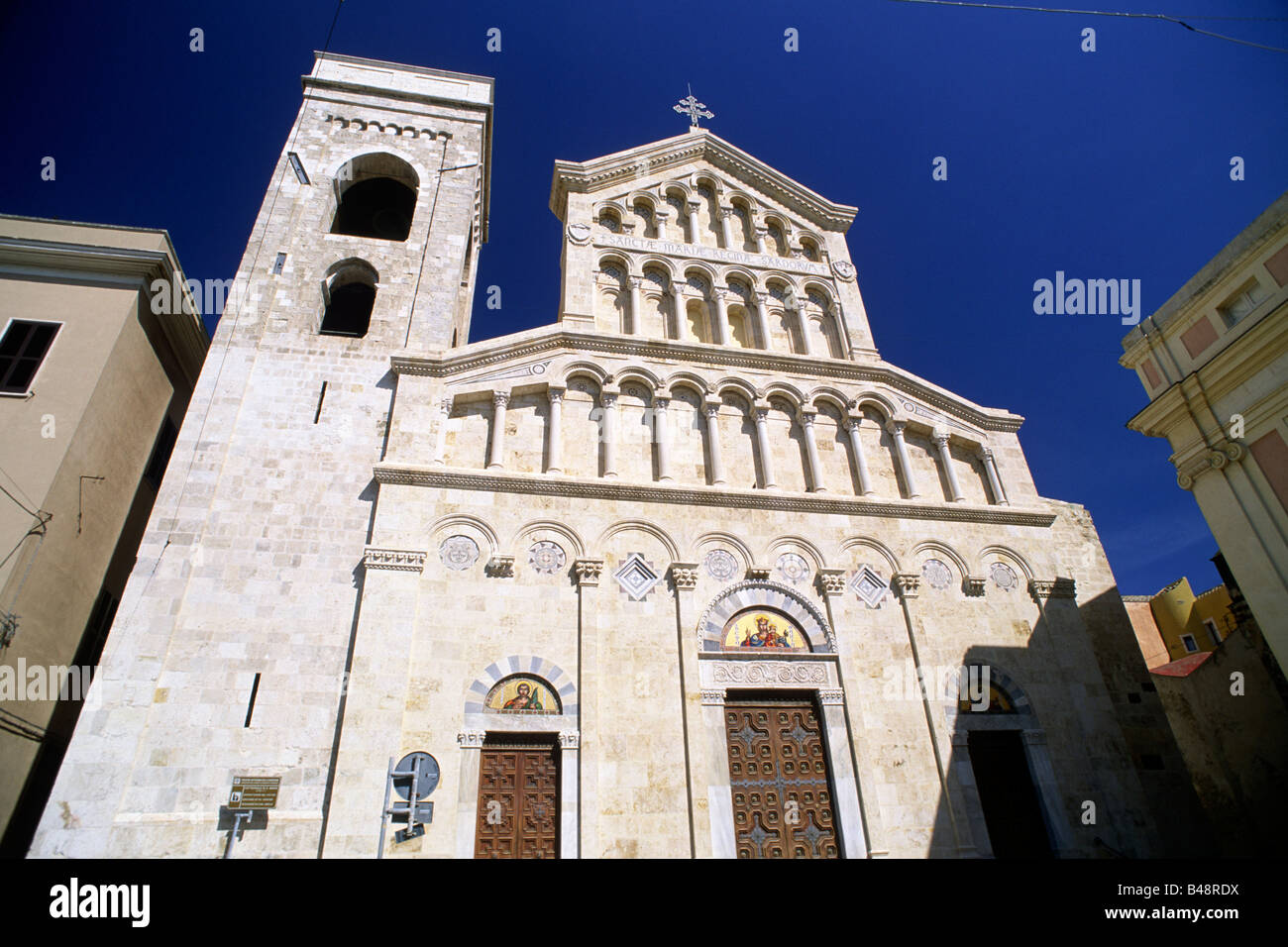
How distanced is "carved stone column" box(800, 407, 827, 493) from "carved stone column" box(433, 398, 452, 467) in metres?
8.10

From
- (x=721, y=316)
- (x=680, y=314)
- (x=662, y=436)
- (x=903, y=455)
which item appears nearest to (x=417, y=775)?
(x=662, y=436)

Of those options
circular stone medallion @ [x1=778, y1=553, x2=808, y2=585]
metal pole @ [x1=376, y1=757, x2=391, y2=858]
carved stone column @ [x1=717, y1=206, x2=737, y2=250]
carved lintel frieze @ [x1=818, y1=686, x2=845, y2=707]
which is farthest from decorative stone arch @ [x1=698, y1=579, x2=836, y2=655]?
carved stone column @ [x1=717, y1=206, x2=737, y2=250]

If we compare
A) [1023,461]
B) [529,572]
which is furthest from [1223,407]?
[529,572]

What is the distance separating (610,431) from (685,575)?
3.63 meters

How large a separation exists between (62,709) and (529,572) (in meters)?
9.16

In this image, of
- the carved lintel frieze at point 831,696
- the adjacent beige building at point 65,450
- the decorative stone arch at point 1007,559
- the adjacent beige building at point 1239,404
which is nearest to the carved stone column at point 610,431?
the carved lintel frieze at point 831,696

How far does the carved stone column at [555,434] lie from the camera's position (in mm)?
14617

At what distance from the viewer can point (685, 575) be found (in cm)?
1375

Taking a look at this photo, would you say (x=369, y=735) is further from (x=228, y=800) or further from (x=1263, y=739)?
(x=1263, y=739)

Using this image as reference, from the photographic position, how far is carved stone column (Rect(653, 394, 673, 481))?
15.1 metres

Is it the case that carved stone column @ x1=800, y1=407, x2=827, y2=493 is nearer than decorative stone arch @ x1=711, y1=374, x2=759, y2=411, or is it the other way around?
carved stone column @ x1=800, y1=407, x2=827, y2=493

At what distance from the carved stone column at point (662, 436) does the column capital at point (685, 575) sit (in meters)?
2.00

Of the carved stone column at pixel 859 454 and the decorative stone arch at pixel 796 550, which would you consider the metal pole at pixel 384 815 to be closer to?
the decorative stone arch at pixel 796 550

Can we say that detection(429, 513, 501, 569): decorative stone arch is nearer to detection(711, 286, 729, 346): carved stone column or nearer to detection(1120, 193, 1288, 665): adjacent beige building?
detection(711, 286, 729, 346): carved stone column
